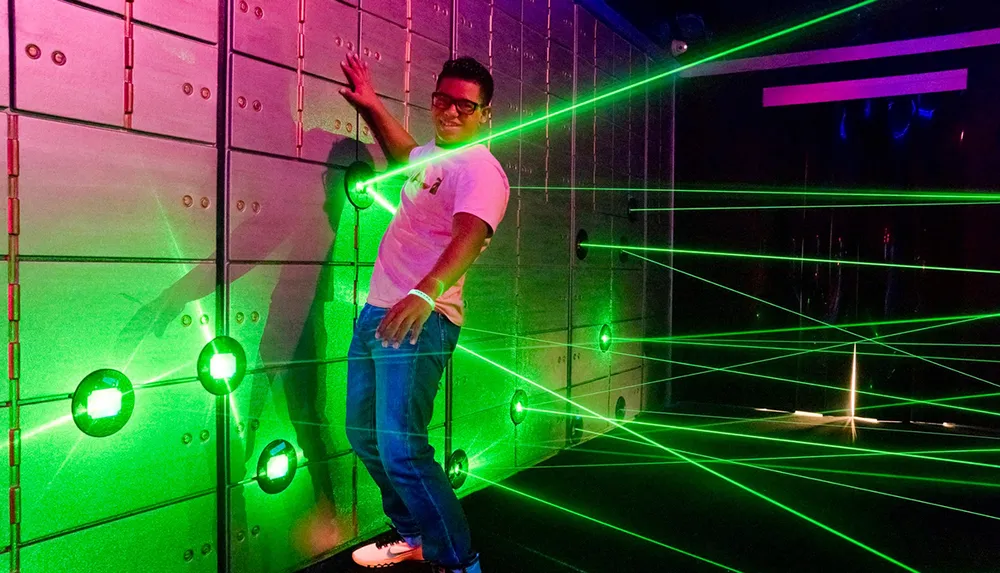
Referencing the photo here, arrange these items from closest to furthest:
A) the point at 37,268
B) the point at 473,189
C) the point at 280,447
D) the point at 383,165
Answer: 1. the point at 37,268
2. the point at 473,189
3. the point at 280,447
4. the point at 383,165

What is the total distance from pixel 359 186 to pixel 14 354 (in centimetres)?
124

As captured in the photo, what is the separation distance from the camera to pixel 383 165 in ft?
8.63

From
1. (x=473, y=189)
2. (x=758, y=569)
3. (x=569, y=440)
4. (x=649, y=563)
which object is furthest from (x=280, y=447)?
(x=569, y=440)

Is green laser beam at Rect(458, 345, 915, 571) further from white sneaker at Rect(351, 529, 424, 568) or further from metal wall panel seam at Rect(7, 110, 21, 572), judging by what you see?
metal wall panel seam at Rect(7, 110, 21, 572)

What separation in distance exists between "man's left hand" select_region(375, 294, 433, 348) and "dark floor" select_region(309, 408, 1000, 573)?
102 centimetres

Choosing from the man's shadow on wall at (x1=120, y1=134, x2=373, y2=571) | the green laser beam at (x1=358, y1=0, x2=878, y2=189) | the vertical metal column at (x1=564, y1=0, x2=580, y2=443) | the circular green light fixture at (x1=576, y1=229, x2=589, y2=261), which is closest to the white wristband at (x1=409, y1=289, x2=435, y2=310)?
the green laser beam at (x1=358, y1=0, x2=878, y2=189)

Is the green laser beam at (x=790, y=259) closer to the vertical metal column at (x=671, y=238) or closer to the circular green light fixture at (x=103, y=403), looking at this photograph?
the vertical metal column at (x=671, y=238)

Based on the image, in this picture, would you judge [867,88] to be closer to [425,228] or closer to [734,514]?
[734,514]

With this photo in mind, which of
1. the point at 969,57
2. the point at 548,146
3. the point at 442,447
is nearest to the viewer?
the point at 442,447

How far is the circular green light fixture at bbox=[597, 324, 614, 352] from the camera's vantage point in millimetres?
4398

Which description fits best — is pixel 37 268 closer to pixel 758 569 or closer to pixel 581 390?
pixel 758 569

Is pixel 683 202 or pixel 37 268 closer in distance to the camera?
pixel 37 268

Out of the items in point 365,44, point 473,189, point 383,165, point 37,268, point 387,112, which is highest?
point 365,44

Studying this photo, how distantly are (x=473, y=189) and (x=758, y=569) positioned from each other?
67.7 inches
